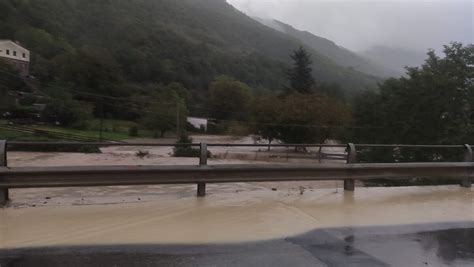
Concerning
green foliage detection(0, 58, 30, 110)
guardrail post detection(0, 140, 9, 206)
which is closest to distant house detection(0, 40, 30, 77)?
green foliage detection(0, 58, 30, 110)

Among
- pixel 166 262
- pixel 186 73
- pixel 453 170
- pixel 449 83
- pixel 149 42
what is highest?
pixel 149 42

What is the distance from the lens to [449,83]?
41.1 m

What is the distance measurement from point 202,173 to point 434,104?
3792 centimetres

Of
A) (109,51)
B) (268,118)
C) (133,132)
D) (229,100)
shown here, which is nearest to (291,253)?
(268,118)

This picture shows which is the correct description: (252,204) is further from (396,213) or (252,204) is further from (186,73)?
(186,73)

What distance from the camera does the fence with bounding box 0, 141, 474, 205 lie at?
748 centimetres

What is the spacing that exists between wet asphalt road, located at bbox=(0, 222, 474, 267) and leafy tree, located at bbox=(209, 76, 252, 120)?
12932 centimetres

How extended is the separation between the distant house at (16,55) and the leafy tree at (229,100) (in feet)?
165

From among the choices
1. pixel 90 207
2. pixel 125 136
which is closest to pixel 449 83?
pixel 90 207

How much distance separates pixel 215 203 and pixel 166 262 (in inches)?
123

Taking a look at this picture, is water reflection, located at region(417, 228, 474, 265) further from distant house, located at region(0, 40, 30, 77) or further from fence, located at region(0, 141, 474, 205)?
distant house, located at region(0, 40, 30, 77)

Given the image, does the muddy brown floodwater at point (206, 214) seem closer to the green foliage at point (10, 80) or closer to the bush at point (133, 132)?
the bush at point (133, 132)

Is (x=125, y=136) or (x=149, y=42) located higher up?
(x=149, y=42)

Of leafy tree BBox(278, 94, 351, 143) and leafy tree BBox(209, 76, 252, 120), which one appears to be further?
leafy tree BBox(209, 76, 252, 120)
